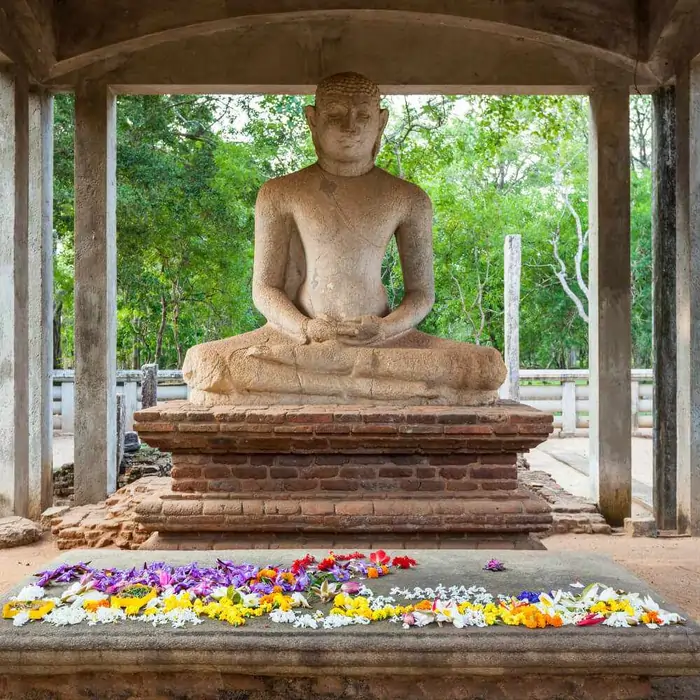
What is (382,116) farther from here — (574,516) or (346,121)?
(574,516)

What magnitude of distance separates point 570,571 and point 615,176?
13.5 ft

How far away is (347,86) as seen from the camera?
5387 millimetres

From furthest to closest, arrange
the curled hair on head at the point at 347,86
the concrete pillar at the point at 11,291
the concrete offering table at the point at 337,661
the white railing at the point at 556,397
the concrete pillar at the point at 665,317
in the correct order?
1. the white railing at the point at 556,397
2. the concrete pillar at the point at 665,317
3. the concrete pillar at the point at 11,291
4. the curled hair on head at the point at 347,86
5. the concrete offering table at the point at 337,661

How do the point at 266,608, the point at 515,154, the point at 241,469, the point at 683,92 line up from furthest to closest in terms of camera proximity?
the point at 515,154
the point at 683,92
the point at 241,469
the point at 266,608

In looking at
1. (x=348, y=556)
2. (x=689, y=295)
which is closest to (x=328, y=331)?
(x=348, y=556)

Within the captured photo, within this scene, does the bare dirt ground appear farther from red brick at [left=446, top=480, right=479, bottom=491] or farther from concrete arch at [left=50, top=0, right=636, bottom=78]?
concrete arch at [left=50, top=0, right=636, bottom=78]

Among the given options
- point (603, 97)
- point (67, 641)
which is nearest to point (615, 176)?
point (603, 97)

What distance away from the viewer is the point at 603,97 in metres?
6.44

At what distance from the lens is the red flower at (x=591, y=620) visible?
266 centimetres

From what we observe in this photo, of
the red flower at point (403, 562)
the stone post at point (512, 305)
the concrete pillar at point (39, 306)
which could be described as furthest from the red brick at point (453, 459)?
the stone post at point (512, 305)

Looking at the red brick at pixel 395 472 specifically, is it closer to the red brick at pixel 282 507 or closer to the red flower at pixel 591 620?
the red brick at pixel 282 507

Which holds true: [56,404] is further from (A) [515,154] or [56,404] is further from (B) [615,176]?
(A) [515,154]

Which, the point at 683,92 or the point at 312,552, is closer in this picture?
the point at 312,552

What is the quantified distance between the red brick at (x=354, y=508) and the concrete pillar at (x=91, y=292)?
2716 millimetres
